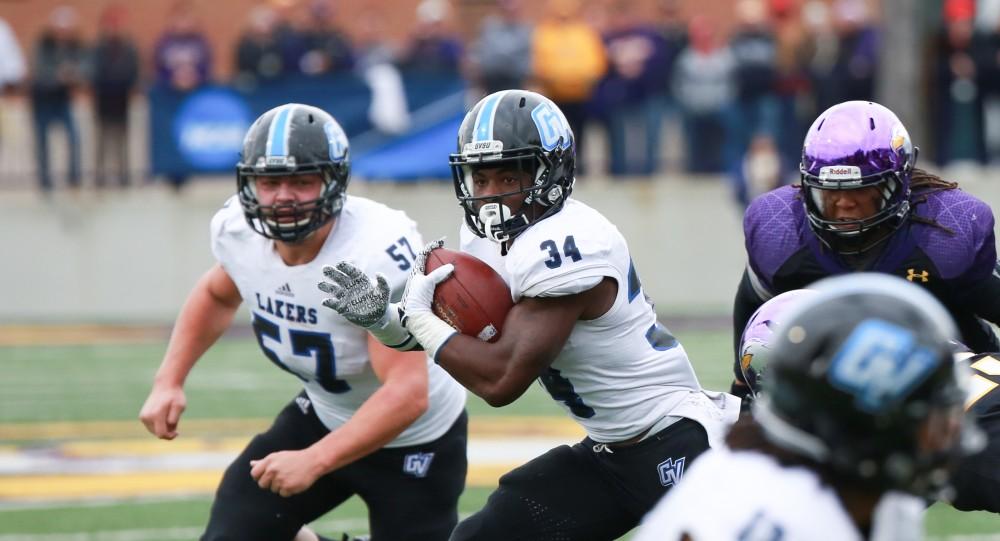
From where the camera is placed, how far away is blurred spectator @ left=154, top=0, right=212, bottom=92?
14.0m

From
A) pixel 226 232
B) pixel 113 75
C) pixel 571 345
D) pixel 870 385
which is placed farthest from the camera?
pixel 113 75

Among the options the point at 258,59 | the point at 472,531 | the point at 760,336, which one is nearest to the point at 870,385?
the point at 760,336

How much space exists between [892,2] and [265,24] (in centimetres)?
640

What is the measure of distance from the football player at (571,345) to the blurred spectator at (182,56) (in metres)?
10.4

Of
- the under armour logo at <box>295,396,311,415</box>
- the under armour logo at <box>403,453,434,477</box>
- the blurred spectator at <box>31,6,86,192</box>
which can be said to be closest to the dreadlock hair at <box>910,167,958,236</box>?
the under armour logo at <box>403,453,434,477</box>

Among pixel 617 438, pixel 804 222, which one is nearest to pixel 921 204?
pixel 804 222

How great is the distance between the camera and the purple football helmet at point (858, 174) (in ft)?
13.7

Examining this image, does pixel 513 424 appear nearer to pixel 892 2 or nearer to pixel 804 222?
pixel 804 222

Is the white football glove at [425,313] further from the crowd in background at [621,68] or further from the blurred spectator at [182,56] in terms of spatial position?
the blurred spectator at [182,56]

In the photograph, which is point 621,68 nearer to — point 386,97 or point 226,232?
point 386,97

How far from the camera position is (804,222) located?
4.39 meters

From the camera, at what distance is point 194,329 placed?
4984mm

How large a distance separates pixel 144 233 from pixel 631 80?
4972 millimetres

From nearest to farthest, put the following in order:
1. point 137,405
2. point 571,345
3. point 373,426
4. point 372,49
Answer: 1. point 571,345
2. point 373,426
3. point 137,405
4. point 372,49
